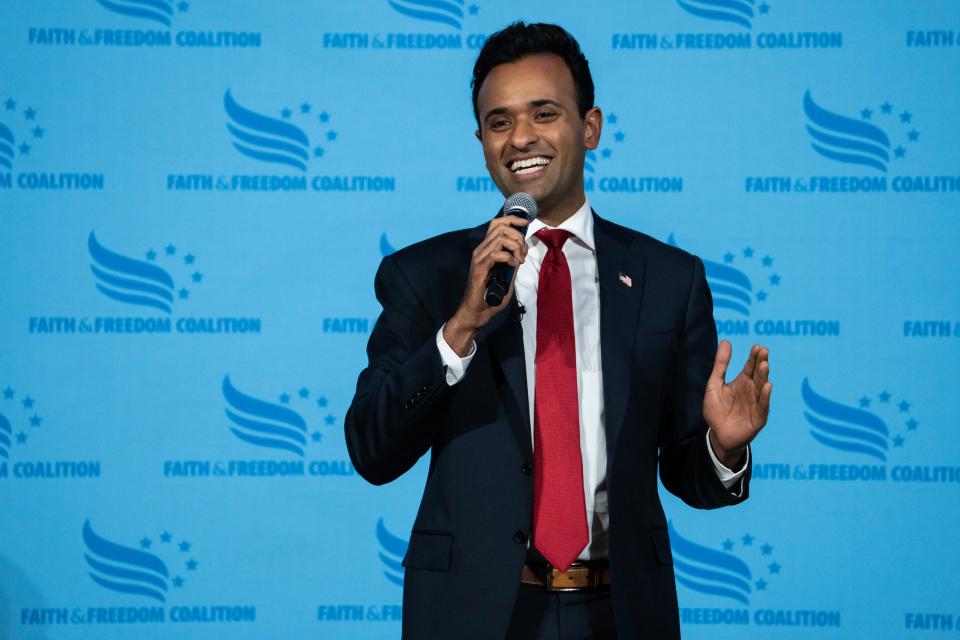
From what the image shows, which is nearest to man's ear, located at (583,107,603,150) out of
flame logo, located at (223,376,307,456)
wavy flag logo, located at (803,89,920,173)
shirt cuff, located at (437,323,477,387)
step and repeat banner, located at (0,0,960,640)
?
shirt cuff, located at (437,323,477,387)

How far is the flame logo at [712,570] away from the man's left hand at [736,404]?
198 centimetres

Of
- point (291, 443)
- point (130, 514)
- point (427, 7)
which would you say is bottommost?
point (130, 514)

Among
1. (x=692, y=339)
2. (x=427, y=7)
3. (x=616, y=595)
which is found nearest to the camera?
(x=616, y=595)

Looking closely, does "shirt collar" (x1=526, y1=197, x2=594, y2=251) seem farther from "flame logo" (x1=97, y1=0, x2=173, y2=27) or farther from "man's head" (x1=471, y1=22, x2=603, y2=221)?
"flame logo" (x1=97, y1=0, x2=173, y2=27)

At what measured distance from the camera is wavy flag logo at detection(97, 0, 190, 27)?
3574 mm

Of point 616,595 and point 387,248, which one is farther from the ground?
point 387,248

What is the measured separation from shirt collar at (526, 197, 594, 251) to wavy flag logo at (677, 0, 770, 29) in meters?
1.91

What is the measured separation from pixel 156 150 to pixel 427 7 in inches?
43.6

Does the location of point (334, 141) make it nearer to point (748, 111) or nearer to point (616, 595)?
point (748, 111)

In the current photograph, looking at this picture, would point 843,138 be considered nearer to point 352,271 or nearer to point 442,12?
point 442,12

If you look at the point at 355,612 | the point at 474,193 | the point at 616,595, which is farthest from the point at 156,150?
the point at 616,595

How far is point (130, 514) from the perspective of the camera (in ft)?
11.8

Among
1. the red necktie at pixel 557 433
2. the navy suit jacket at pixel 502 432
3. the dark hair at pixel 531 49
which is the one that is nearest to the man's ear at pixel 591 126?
the dark hair at pixel 531 49

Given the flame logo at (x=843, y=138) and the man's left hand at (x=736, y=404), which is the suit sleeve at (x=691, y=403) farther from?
the flame logo at (x=843, y=138)
